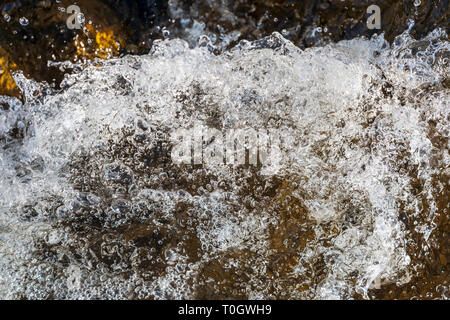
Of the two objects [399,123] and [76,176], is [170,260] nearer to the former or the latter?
[76,176]

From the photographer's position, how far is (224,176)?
4.61 feet

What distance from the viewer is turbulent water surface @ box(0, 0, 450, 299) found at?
120 cm

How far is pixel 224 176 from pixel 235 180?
3cm

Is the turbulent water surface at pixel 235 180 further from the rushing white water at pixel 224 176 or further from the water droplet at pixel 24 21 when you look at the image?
the water droplet at pixel 24 21

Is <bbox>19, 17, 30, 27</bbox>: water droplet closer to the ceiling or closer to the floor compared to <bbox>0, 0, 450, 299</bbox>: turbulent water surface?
closer to the ceiling

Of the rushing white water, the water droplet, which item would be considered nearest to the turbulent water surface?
the rushing white water

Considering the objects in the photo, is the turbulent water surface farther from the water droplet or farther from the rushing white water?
the water droplet

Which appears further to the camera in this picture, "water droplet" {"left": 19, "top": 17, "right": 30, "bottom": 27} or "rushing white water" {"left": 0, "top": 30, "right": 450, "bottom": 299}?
"water droplet" {"left": 19, "top": 17, "right": 30, "bottom": 27}

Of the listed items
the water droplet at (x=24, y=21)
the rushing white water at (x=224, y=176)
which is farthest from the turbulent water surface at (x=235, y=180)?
the water droplet at (x=24, y=21)

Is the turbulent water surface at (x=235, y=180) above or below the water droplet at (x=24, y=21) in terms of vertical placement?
below

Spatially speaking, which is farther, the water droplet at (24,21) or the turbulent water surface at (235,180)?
the water droplet at (24,21)

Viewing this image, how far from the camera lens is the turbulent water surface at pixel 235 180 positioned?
1.20 metres
